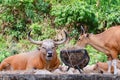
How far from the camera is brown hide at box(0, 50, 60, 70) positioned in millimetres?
8586

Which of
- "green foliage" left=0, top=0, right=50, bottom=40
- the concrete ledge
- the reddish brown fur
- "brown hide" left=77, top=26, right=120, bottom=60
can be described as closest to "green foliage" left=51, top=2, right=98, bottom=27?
"green foliage" left=0, top=0, right=50, bottom=40

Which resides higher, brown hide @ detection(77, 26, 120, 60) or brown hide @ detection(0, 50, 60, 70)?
brown hide @ detection(0, 50, 60, 70)

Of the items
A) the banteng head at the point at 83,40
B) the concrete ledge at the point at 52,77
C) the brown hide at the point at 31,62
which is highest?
the concrete ledge at the point at 52,77

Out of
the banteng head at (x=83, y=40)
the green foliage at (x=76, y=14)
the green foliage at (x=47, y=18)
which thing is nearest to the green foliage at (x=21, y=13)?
the green foliage at (x=47, y=18)

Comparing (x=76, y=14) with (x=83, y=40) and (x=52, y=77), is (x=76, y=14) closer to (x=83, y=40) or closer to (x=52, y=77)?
(x=83, y=40)

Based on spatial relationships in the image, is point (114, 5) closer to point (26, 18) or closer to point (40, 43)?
point (26, 18)

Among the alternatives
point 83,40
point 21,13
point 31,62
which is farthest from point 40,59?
point 21,13

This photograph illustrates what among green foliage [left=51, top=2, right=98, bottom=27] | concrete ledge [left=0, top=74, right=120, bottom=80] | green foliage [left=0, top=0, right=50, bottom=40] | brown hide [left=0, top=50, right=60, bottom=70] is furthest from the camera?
green foliage [left=0, top=0, right=50, bottom=40]

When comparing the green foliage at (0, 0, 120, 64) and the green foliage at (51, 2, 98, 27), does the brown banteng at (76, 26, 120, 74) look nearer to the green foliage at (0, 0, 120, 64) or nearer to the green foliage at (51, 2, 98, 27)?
the green foliage at (0, 0, 120, 64)

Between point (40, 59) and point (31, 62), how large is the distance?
0.20 metres

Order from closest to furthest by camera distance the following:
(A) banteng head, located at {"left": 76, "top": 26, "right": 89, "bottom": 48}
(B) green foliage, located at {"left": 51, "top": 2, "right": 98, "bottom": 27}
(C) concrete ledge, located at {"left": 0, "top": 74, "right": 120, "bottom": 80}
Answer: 1. (C) concrete ledge, located at {"left": 0, "top": 74, "right": 120, "bottom": 80}
2. (A) banteng head, located at {"left": 76, "top": 26, "right": 89, "bottom": 48}
3. (B) green foliage, located at {"left": 51, "top": 2, "right": 98, "bottom": 27}

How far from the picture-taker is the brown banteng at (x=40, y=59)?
8375 millimetres

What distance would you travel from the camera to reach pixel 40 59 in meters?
8.63

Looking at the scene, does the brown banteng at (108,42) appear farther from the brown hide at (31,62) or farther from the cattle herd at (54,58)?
the brown hide at (31,62)
